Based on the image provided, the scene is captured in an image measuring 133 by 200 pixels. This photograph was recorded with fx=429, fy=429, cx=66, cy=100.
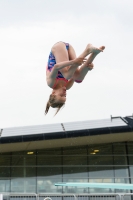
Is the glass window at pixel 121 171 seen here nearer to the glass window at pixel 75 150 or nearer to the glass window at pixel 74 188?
the glass window at pixel 74 188

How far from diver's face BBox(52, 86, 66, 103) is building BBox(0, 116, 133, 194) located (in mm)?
10691

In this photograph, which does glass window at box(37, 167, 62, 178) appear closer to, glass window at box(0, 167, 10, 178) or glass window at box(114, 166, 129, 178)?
glass window at box(0, 167, 10, 178)

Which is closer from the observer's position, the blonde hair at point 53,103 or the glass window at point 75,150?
the blonde hair at point 53,103

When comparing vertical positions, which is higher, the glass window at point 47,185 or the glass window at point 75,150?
the glass window at point 75,150

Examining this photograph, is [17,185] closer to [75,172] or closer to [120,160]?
[75,172]

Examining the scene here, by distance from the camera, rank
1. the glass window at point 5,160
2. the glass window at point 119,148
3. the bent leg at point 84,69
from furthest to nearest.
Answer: the glass window at point 119,148
the glass window at point 5,160
the bent leg at point 84,69

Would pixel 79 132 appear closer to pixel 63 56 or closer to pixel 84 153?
pixel 84 153

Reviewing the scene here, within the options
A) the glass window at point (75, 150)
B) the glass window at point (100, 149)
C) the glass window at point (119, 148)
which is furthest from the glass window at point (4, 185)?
the glass window at point (119, 148)

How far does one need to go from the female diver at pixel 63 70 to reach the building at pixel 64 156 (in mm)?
10642

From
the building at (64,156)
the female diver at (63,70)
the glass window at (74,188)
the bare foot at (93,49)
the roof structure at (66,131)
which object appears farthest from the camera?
the building at (64,156)

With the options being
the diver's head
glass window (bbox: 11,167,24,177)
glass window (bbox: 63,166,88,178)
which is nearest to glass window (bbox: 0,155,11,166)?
glass window (bbox: 11,167,24,177)

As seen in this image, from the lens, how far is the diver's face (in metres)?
6.17

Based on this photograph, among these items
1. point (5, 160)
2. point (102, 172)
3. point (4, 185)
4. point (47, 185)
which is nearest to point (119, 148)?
point (102, 172)

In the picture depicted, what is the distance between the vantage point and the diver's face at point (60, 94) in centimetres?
617
